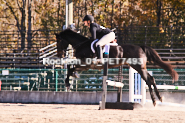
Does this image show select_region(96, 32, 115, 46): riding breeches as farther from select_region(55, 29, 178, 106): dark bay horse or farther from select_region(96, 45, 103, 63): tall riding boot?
select_region(55, 29, 178, 106): dark bay horse

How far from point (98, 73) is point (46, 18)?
18050 millimetres

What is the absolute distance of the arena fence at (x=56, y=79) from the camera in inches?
517

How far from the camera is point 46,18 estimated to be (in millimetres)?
30469

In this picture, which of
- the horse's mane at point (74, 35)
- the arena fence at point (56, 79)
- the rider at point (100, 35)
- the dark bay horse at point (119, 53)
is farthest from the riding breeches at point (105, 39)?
the arena fence at point (56, 79)

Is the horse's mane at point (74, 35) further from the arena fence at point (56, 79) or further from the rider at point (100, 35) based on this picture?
the arena fence at point (56, 79)

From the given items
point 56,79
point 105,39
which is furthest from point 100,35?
point 56,79

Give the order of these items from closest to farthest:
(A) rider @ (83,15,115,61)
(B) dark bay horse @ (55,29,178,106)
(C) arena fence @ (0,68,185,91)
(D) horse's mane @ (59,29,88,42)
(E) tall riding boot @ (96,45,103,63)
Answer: (A) rider @ (83,15,115,61), (E) tall riding boot @ (96,45,103,63), (B) dark bay horse @ (55,29,178,106), (D) horse's mane @ (59,29,88,42), (C) arena fence @ (0,68,185,91)

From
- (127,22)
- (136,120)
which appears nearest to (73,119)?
(136,120)

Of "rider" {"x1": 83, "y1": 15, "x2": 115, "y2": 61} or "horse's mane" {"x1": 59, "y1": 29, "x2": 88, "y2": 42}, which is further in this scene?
"horse's mane" {"x1": 59, "y1": 29, "x2": 88, "y2": 42}

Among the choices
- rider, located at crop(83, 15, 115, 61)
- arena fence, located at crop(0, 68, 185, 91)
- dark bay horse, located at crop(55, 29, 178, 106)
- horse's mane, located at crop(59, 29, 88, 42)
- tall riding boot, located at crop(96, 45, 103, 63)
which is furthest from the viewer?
arena fence, located at crop(0, 68, 185, 91)

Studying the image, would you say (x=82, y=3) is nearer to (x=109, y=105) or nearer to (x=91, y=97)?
(x=91, y=97)

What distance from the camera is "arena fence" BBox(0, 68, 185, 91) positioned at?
1313 cm

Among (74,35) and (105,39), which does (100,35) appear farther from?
(74,35)

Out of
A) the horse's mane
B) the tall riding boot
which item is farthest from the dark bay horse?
the tall riding boot
